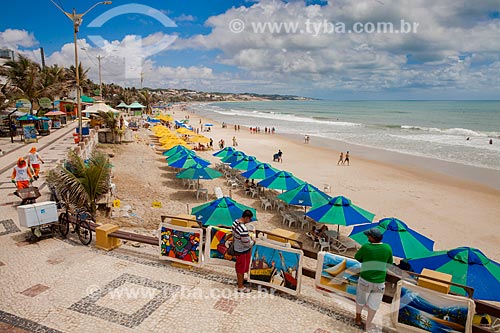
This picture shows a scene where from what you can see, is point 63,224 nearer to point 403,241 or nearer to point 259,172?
point 403,241

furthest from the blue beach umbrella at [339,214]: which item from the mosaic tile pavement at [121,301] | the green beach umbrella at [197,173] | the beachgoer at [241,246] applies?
the mosaic tile pavement at [121,301]

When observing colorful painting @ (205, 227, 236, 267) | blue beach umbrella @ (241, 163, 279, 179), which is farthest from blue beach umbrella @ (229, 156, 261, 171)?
colorful painting @ (205, 227, 236, 267)

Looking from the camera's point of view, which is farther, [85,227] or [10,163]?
[10,163]

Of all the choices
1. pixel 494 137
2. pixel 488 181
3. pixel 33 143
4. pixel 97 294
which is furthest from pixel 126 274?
pixel 494 137

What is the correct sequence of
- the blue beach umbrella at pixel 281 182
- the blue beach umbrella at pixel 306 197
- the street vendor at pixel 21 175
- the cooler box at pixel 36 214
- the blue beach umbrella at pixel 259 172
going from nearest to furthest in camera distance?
the cooler box at pixel 36 214
the street vendor at pixel 21 175
the blue beach umbrella at pixel 306 197
the blue beach umbrella at pixel 281 182
the blue beach umbrella at pixel 259 172

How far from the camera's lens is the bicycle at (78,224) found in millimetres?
7215

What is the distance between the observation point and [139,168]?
57.3 ft

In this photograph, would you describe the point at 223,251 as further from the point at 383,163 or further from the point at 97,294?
the point at 383,163

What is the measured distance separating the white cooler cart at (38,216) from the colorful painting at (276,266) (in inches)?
182

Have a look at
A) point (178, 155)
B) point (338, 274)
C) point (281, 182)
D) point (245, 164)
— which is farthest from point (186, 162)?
point (338, 274)

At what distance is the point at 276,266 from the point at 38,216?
5.15 m

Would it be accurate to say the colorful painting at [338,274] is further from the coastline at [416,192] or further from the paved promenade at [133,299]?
the coastline at [416,192]

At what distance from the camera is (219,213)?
8.90 metres

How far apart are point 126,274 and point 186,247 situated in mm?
1160
